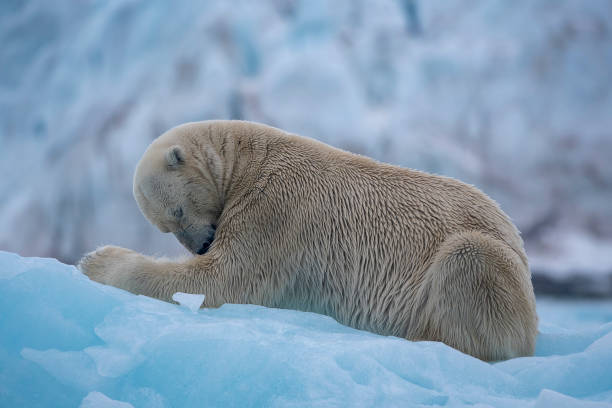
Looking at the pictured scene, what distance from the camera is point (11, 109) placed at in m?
10.7

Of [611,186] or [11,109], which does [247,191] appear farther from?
[11,109]

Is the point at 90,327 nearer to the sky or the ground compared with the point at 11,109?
nearer to the ground

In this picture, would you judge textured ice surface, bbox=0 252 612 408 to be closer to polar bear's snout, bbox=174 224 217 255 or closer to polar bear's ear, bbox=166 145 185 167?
polar bear's snout, bbox=174 224 217 255

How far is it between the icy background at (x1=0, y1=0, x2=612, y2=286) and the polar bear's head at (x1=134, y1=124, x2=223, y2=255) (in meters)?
6.22

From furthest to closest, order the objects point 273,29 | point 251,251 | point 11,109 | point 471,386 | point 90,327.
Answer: point 11,109
point 273,29
point 251,251
point 90,327
point 471,386

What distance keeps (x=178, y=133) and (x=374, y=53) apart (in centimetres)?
706

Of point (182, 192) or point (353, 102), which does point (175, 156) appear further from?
point (353, 102)

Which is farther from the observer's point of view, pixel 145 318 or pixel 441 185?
pixel 441 185

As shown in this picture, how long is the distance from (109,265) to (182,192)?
0.51 metres

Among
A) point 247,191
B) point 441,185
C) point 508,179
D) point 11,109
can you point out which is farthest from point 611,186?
point 11,109

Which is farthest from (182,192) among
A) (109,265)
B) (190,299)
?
(190,299)

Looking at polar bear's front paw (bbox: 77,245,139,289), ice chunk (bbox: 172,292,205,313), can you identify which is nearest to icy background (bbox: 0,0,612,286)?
polar bear's front paw (bbox: 77,245,139,289)

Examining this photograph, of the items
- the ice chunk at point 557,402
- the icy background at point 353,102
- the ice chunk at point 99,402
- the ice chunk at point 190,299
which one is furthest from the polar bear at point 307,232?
the icy background at point 353,102

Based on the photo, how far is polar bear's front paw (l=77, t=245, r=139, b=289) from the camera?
295cm
